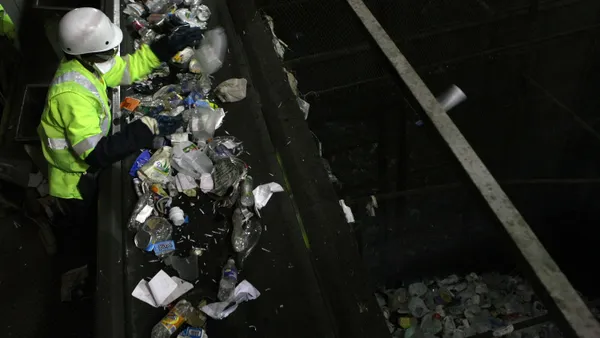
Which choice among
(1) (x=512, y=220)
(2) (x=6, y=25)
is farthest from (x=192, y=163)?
(2) (x=6, y=25)

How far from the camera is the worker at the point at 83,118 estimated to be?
252cm

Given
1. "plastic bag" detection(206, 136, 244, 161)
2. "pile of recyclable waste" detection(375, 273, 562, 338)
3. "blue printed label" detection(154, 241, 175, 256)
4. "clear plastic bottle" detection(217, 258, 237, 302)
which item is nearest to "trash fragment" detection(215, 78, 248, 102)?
"plastic bag" detection(206, 136, 244, 161)

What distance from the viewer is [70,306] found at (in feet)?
10.6

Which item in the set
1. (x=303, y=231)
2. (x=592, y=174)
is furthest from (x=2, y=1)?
(x=592, y=174)

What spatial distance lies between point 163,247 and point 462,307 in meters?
3.64

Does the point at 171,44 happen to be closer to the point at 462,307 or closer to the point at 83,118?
the point at 83,118

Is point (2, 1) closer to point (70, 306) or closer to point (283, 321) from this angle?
point (70, 306)

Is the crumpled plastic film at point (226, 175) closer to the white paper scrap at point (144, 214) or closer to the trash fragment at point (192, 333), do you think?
the white paper scrap at point (144, 214)

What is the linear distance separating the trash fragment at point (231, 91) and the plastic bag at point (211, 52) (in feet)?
0.82

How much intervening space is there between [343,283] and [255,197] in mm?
712

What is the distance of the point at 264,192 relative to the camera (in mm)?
2846

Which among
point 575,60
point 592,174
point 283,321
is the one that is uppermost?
point 283,321

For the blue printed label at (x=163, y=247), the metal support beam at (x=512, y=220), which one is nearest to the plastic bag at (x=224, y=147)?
the blue printed label at (x=163, y=247)

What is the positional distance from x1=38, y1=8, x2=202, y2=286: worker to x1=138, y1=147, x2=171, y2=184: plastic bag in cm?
17
